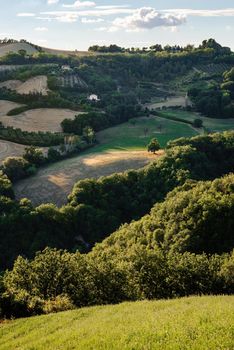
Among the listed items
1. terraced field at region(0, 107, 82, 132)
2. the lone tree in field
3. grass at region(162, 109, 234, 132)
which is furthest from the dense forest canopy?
grass at region(162, 109, 234, 132)

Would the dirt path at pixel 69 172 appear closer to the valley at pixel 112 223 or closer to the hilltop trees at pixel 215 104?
the valley at pixel 112 223

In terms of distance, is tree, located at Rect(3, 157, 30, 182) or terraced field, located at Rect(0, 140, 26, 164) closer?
tree, located at Rect(3, 157, 30, 182)

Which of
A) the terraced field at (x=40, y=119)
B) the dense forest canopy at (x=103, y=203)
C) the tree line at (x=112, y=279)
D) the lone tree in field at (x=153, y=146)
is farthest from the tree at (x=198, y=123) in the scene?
the tree line at (x=112, y=279)

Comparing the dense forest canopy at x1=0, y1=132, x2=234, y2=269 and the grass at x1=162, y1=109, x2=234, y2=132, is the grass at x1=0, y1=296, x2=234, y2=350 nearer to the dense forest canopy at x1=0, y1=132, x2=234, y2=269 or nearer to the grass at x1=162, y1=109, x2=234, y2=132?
the dense forest canopy at x1=0, y1=132, x2=234, y2=269

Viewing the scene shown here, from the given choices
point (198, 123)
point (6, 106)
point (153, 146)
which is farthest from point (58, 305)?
point (6, 106)

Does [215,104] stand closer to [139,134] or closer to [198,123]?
[198,123]
